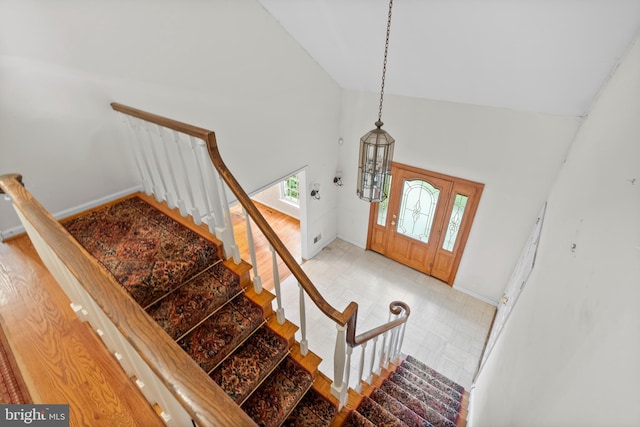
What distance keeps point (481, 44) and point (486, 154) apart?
1.58 meters

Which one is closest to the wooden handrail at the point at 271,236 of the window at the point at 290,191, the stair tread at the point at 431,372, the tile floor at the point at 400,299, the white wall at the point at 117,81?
the white wall at the point at 117,81

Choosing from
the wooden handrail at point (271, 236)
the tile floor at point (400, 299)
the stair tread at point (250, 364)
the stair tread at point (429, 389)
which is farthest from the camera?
the tile floor at point (400, 299)

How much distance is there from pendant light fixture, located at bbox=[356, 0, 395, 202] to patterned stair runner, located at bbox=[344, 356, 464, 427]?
1809 mm

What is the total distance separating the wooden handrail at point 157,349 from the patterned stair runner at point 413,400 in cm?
174

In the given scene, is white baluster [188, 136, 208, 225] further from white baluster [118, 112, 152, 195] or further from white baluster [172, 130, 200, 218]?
white baluster [118, 112, 152, 195]

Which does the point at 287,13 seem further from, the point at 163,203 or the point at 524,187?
the point at 524,187

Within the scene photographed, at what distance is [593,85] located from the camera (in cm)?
272

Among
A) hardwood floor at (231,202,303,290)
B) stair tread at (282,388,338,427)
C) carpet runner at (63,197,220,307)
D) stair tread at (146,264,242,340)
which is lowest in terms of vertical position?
hardwood floor at (231,202,303,290)

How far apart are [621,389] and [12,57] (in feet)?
10.8

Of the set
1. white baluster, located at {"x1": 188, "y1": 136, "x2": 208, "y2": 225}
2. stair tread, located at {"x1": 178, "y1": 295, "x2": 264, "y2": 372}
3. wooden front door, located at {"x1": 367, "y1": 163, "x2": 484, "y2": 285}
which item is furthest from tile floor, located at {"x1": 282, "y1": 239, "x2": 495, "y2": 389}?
white baluster, located at {"x1": 188, "y1": 136, "x2": 208, "y2": 225}

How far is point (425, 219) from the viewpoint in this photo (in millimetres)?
4973

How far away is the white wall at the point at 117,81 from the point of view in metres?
2.00

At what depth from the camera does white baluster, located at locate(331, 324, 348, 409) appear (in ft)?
5.69

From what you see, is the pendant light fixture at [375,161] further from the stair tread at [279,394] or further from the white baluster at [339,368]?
the stair tread at [279,394]
